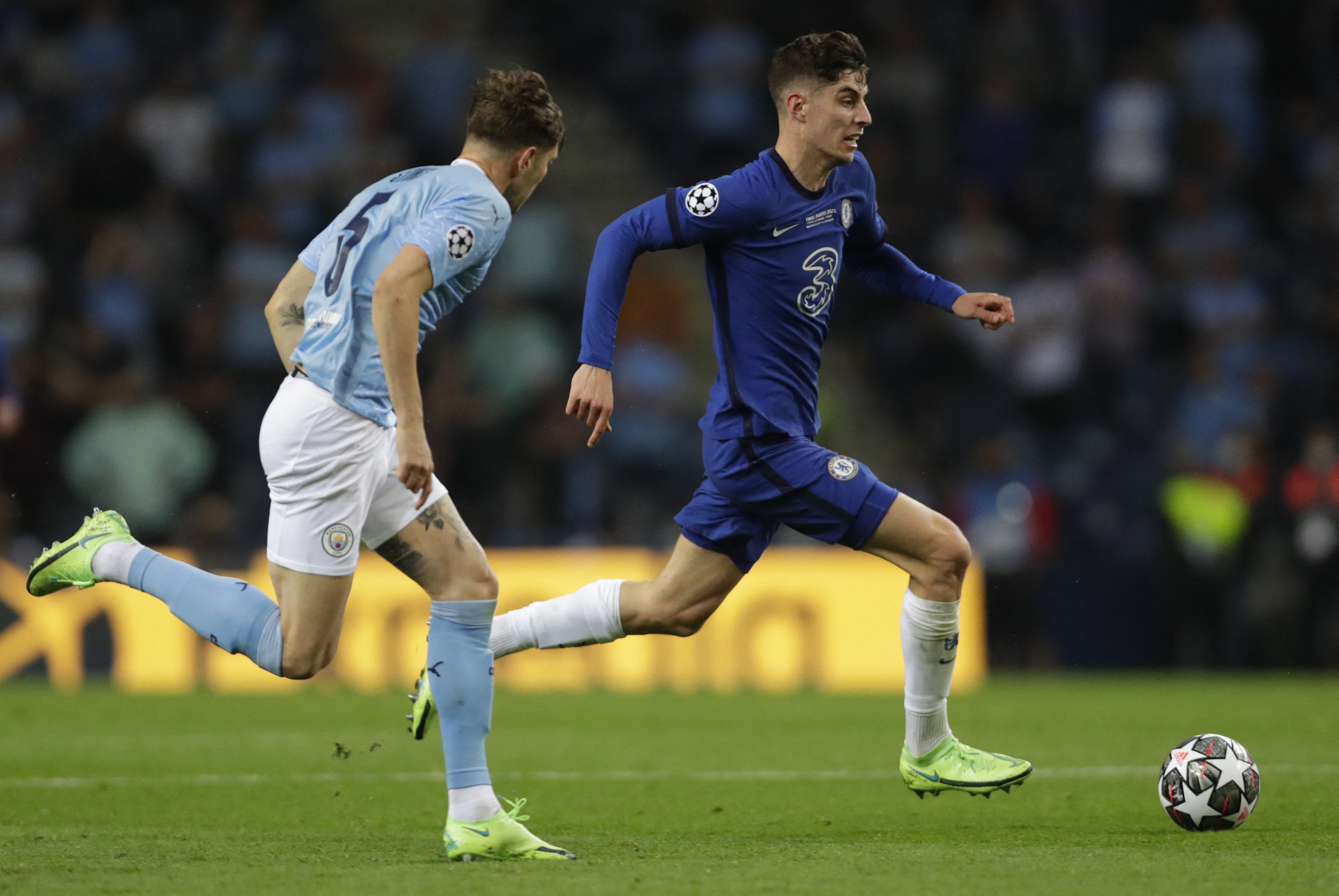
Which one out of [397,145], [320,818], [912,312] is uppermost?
[397,145]

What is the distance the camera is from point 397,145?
46.5 ft

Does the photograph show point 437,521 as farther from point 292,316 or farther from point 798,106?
point 798,106

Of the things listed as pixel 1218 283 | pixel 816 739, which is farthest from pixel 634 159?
pixel 816 739

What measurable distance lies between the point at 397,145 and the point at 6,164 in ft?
9.93

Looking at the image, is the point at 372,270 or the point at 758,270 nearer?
the point at 372,270

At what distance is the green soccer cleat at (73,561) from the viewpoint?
5.52 m

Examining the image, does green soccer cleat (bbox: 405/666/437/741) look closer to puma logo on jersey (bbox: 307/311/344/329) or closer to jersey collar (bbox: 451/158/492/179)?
puma logo on jersey (bbox: 307/311/344/329)

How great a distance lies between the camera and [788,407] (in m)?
5.76

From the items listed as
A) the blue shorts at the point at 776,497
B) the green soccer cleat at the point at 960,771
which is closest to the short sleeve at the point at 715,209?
the blue shorts at the point at 776,497

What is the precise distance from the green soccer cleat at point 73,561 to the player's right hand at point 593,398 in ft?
4.95

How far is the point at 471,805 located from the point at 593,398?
4.03ft

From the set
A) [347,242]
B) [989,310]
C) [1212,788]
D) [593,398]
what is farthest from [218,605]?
[1212,788]

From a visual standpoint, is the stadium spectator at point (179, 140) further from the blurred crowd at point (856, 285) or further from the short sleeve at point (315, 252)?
the short sleeve at point (315, 252)

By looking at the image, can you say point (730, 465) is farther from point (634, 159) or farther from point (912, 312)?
point (634, 159)
